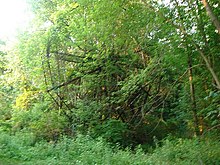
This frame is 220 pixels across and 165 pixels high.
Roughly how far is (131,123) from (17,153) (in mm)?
6447

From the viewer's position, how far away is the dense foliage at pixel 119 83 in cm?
974

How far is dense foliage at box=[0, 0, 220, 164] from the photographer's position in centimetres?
974

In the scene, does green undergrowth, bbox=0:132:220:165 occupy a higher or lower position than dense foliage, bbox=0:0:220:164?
lower

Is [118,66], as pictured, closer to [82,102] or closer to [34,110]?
[82,102]

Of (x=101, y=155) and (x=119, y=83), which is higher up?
(x=119, y=83)

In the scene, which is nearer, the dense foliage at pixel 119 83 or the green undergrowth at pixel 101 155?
the green undergrowth at pixel 101 155

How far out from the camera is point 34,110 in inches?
663

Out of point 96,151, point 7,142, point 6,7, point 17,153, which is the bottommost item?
point 96,151

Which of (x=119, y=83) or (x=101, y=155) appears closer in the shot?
(x=101, y=155)

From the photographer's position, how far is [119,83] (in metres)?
13.3

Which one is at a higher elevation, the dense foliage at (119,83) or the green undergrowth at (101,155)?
the dense foliage at (119,83)

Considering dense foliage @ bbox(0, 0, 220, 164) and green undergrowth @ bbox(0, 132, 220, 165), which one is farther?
dense foliage @ bbox(0, 0, 220, 164)

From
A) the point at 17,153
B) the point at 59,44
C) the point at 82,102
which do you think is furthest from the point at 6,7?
the point at 17,153

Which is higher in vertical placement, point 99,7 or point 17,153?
point 99,7
